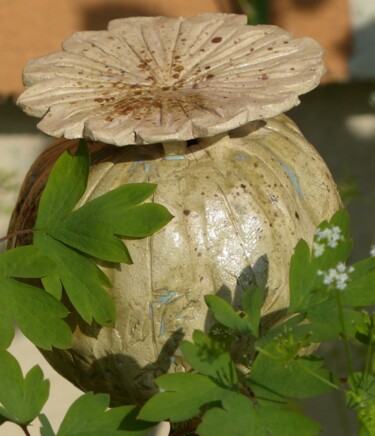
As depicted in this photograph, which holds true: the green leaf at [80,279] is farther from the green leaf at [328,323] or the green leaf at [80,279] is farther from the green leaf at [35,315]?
the green leaf at [328,323]

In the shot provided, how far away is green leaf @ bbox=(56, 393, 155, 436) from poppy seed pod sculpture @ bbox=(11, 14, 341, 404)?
0.19m

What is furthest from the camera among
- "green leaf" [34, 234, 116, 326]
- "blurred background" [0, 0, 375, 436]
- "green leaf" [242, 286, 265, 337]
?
"blurred background" [0, 0, 375, 436]

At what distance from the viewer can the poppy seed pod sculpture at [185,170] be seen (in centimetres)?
196

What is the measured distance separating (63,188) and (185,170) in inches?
8.8

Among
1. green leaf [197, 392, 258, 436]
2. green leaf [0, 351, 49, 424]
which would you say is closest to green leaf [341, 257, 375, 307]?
green leaf [197, 392, 258, 436]

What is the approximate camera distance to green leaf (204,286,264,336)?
5.98ft

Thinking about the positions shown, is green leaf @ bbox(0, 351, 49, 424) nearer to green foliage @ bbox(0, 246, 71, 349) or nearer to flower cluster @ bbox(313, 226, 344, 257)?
green foliage @ bbox(0, 246, 71, 349)

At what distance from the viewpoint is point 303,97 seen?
12.4ft

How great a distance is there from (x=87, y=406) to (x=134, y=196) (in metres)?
0.35

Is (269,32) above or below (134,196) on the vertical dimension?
above

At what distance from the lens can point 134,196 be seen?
1.90m

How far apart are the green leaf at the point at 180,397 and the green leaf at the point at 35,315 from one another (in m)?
0.22

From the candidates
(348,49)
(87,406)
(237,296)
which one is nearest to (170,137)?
(237,296)

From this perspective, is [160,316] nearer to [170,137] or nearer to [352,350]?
[170,137]
